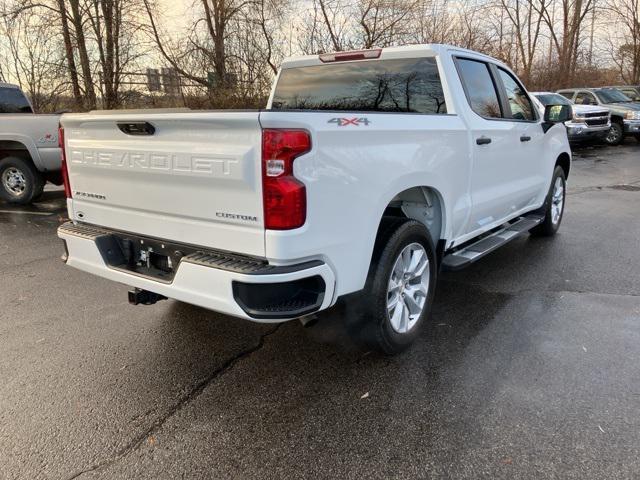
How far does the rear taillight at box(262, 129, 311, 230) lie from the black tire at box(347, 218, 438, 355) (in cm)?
80

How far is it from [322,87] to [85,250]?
7.82 feet

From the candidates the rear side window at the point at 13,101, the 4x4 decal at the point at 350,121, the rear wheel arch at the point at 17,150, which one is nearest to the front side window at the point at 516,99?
the 4x4 decal at the point at 350,121

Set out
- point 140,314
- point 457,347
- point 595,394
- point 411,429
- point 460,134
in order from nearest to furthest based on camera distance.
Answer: point 411,429, point 595,394, point 457,347, point 460,134, point 140,314

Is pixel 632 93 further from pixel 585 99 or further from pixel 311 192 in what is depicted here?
pixel 311 192

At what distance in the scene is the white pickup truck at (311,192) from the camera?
262cm

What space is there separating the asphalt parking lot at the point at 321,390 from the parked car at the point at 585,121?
45.0ft

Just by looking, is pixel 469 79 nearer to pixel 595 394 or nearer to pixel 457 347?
pixel 457 347

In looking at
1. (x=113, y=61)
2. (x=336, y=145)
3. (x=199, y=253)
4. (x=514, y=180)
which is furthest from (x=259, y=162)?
(x=113, y=61)

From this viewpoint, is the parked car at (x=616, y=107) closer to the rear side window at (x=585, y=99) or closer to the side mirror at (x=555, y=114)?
the rear side window at (x=585, y=99)

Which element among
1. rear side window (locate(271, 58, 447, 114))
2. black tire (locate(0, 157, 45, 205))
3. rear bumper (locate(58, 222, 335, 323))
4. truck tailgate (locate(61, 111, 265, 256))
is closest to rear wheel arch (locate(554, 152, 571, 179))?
rear side window (locate(271, 58, 447, 114))

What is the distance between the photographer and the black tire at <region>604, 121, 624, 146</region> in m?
18.7

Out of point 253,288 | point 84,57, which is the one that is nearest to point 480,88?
point 253,288

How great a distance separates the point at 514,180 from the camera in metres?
5.10

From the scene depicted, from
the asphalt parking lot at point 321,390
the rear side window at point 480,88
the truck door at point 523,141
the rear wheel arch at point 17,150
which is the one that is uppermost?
the rear side window at point 480,88
